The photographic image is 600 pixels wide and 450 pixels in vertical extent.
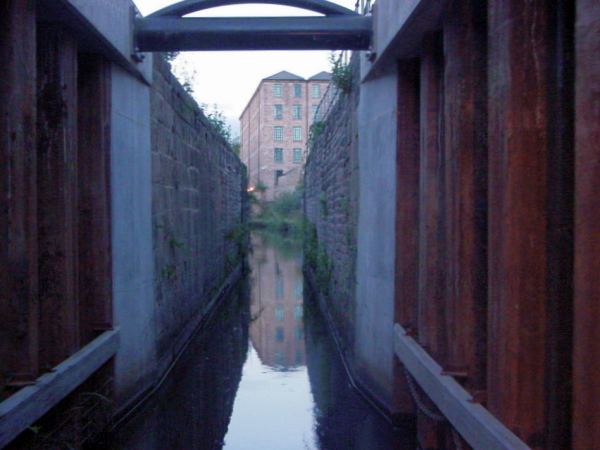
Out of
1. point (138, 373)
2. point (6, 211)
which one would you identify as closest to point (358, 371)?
point (138, 373)

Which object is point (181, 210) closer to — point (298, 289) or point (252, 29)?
point (252, 29)

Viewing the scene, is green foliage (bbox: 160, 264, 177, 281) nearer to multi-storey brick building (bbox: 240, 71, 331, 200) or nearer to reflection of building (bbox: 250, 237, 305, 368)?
reflection of building (bbox: 250, 237, 305, 368)

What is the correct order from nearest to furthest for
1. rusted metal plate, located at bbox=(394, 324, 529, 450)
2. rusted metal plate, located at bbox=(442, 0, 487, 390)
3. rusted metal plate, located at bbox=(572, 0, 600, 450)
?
rusted metal plate, located at bbox=(572, 0, 600, 450), rusted metal plate, located at bbox=(394, 324, 529, 450), rusted metal plate, located at bbox=(442, 0, 487, 390)

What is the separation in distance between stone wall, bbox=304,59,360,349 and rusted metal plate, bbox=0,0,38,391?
4336mm

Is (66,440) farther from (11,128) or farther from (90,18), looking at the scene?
(90,18)

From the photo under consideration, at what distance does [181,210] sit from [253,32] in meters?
3.91

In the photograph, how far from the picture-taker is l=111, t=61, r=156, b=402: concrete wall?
20.1 feet

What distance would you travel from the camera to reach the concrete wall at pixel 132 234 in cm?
612

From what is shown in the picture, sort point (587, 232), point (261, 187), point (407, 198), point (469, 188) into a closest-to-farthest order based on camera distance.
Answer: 1. point (587, 232)
2. point (469, 188)
3. point (407, 198)
4. point (261, 187)

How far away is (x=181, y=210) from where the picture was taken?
9688 millimetres

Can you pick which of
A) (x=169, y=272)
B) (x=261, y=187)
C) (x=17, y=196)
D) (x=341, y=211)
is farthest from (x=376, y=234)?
(x=261, y=187)

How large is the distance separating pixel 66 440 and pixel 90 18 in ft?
9.82

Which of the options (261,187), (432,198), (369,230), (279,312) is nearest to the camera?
(432,198)

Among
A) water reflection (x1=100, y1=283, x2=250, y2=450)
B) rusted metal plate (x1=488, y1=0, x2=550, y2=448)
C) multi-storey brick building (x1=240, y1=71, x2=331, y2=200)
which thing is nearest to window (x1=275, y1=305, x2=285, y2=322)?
water reflection (x1=100, y1=283, x2=250, y2=450)
